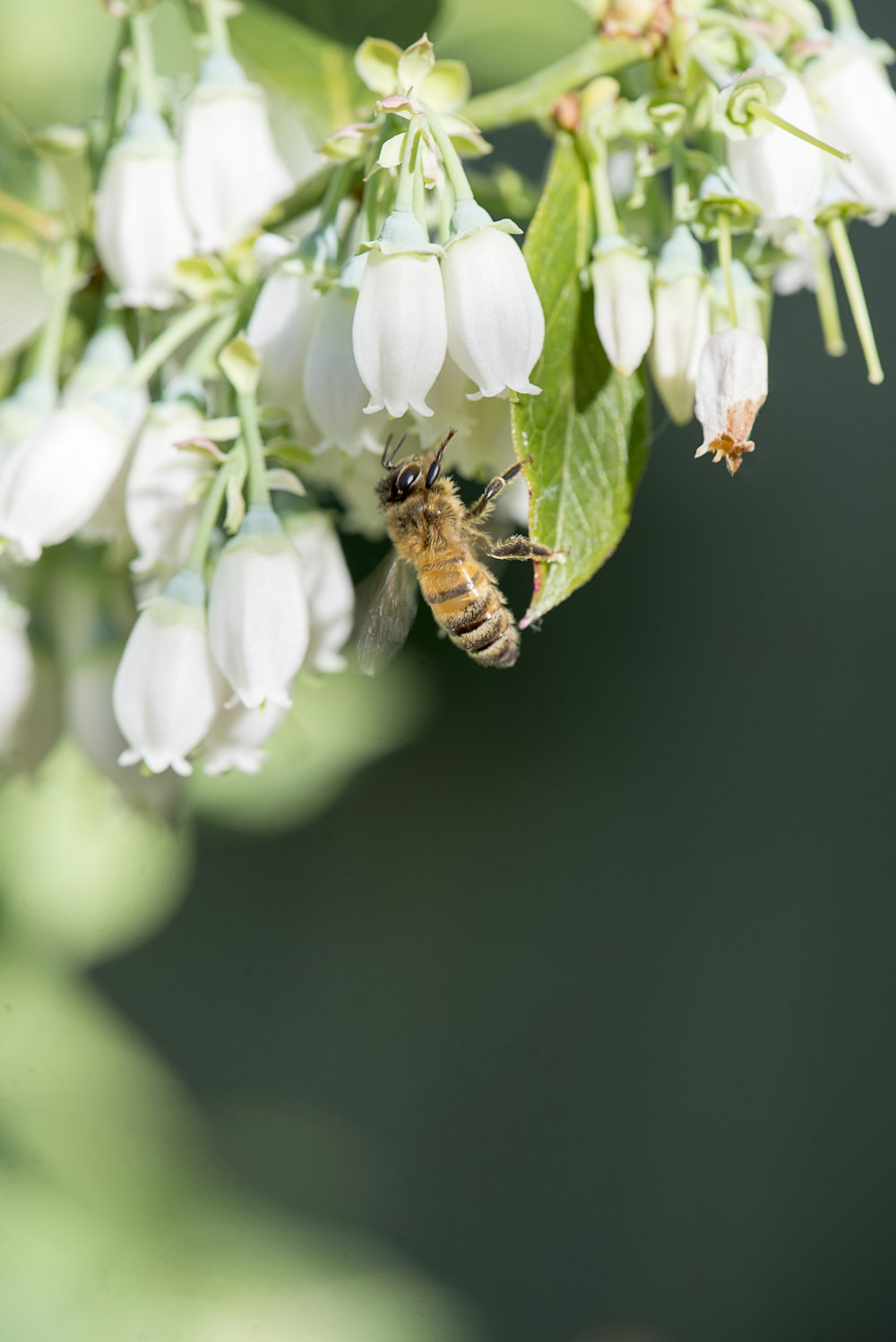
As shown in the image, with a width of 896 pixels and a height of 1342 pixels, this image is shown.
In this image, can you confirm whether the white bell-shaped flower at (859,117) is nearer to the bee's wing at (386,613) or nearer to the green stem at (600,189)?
the green stem at (600,189)

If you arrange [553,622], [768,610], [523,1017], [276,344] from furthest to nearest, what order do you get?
[768,610], [553,622], [523,1017], [276,344]

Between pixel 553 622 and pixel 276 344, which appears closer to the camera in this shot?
pixel 276 344

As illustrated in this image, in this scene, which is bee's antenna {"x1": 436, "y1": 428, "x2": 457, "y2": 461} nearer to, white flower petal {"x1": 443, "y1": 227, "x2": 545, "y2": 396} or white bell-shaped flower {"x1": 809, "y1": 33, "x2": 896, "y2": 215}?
white flower petal {"x1": 443, "y1": 227, "x2": 545, "y2": 396}

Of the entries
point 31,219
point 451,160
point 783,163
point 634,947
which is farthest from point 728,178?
point 634,947

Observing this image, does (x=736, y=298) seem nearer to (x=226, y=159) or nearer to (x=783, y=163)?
(x=783, y=163)

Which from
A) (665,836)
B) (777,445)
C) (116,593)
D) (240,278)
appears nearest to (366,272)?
(240,278)

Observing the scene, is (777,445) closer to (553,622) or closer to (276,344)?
(553,622)
